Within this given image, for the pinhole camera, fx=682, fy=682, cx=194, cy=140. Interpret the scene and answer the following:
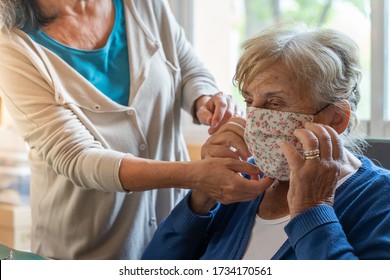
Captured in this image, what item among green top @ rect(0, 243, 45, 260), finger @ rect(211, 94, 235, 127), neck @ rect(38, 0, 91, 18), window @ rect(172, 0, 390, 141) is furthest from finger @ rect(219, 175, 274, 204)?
window @ rect(172, 0, 390, 141)

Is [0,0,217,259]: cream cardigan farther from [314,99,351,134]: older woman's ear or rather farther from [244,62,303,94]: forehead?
[314,99,351,134]: older woman's ear

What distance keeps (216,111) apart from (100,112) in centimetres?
35

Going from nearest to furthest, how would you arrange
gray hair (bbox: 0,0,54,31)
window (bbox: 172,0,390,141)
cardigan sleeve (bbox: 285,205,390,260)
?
1. cardigan sleeve (bbox: 285,205,390,260)
2. gray hair (bbox: 0,0,54,31)
3. window (bbox: 172,0,390,141)

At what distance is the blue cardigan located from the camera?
58.0 inches

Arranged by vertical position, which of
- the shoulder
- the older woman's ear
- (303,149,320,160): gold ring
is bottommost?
the shoulder

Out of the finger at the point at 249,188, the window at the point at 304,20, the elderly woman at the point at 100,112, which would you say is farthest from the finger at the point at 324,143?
the window at the point at 304,20

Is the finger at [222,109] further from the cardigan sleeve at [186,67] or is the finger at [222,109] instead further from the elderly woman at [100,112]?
the cardigan sleeve at [186,67]

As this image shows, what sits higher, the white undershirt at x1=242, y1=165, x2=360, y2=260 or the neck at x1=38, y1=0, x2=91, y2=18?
the neck at x1=38, y1=0, x2=91, y2=18

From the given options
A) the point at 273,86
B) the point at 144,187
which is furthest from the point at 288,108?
the point at 144,187

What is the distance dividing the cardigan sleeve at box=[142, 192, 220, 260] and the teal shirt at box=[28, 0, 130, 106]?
1.36 ft

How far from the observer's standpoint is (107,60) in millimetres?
2117

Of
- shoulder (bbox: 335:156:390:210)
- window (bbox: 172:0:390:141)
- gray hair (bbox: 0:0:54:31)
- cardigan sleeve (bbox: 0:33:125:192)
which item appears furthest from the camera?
window (bbox: 172:0:390:141)

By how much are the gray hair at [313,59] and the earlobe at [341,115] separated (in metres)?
0.01

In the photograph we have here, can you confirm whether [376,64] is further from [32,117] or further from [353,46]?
[32,117]
